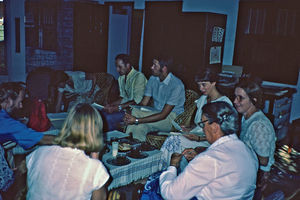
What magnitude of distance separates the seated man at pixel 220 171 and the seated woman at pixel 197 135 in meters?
1.36

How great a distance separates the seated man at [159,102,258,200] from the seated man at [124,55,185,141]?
2089mm

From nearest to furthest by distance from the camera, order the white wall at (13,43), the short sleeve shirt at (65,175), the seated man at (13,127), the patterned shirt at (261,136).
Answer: the short sleeve shirt at (65,175)
the seated man at (13,127)
the patterned shirt at (261,136)
the white wall at (13,43)

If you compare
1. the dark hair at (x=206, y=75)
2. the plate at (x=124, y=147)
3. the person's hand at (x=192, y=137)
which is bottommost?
the plate at (x=124, y=147)

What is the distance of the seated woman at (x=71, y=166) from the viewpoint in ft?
5.49

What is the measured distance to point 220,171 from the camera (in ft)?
5.75

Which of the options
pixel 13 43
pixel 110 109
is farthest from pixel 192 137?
pixel 13 43

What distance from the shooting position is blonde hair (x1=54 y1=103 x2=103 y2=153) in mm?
1764

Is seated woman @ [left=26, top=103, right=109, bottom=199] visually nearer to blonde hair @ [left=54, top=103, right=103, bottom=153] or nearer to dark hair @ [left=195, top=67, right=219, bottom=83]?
blonde hair @ [left=54, top=103, right=103, bottom=153]

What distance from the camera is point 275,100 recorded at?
457 cm

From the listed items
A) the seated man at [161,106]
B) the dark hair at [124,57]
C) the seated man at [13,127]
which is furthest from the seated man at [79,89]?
the seated man at [13,127]

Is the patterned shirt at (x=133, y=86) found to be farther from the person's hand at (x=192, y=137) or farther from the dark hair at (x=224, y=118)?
the dark hair at (x=224, y=118)

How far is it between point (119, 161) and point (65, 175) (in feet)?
3.48

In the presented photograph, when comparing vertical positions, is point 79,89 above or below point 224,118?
below

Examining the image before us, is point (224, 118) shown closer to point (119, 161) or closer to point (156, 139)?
point (119, 161)
